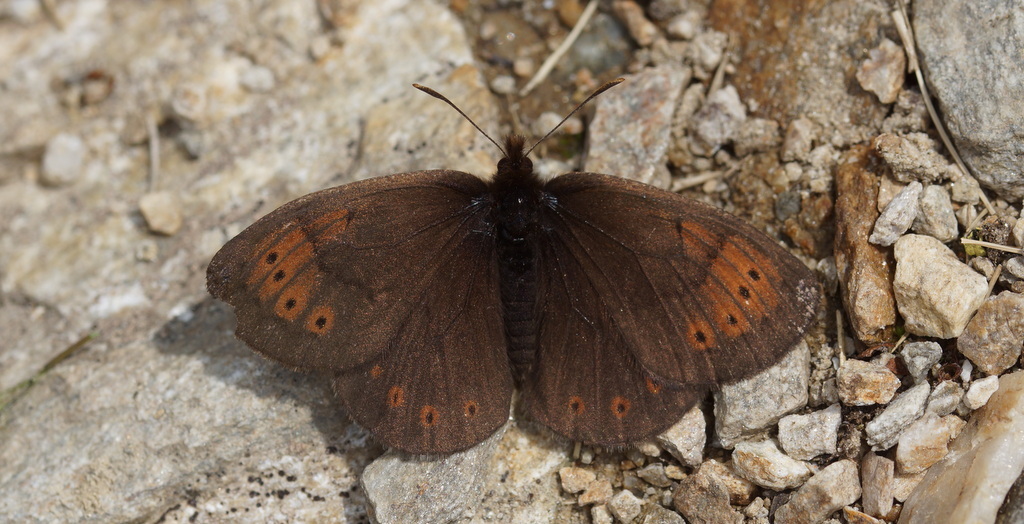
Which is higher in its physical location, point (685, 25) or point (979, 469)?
point (685, 25)

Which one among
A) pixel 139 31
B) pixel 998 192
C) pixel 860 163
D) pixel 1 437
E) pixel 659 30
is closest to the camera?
pixel 998 192

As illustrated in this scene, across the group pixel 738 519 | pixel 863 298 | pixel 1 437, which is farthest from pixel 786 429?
pixel 1 437

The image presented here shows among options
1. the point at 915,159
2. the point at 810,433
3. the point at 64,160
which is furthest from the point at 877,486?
the point at 64,160

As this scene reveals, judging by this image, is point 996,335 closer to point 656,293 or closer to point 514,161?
point 656,293

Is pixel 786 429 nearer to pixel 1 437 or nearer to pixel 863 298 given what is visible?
pixel 863 298

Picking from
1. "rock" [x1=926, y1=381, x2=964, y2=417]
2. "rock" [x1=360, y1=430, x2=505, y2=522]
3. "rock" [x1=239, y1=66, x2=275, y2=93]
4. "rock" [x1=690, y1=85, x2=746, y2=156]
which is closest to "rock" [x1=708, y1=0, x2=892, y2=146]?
"rock" [x1=690, y1=85, x2=746, y2=156]

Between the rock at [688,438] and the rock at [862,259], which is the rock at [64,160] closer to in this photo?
the rock at [688,438]
